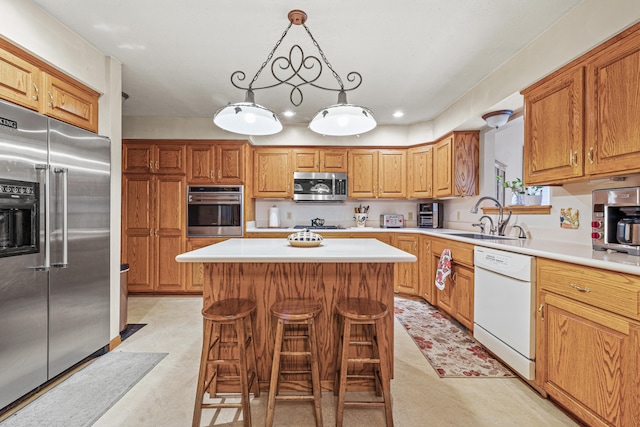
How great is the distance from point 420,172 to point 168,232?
3534mm

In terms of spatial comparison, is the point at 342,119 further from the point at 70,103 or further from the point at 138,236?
the point at 138,236

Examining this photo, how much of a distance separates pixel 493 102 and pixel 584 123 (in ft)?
3.07

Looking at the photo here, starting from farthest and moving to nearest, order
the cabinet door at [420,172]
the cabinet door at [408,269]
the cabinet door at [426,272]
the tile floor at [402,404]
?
the cabinet door at [420,172] → the cabinet door at [408,269] → the cabinet door at [426,272] → the tile floor at [402,404]

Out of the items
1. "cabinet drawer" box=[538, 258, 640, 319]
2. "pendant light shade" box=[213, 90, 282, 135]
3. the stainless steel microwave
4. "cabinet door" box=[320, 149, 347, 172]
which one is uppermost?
"cabinet door" box=[320, 149, 347, 172]

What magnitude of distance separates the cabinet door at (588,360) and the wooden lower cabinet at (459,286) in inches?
31.6

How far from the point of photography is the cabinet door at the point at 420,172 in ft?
13.3

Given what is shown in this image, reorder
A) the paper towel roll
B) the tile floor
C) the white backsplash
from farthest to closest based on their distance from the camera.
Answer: the white backsplash, the paper towel roll, the tile floor

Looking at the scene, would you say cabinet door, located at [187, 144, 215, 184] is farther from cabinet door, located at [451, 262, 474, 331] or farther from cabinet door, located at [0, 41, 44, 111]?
cabinet door, located at [451, 262, 474, 331]

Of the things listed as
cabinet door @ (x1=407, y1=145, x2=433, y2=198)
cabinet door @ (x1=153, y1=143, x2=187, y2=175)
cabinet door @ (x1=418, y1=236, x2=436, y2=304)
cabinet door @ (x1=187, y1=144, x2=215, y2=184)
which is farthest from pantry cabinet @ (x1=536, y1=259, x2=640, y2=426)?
cabinet door @ (x1=153, y1=143, x2=187, y2=175)

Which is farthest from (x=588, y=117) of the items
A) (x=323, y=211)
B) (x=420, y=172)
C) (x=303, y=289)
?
(x=323, y=211)

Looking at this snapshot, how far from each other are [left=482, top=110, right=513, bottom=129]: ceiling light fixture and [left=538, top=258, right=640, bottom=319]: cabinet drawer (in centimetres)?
163

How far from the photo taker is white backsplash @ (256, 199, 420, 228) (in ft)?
15.1

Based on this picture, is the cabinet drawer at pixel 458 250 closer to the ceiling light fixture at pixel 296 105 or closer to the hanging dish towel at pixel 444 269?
the hanging dish towel at pixel 444 269

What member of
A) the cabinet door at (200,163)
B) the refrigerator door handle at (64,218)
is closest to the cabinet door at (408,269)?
the cabinet door at (200,163)
